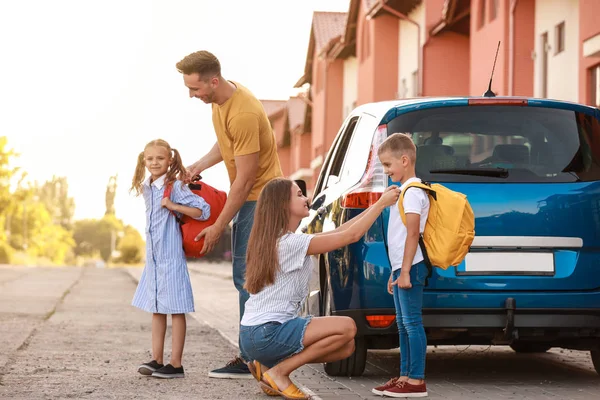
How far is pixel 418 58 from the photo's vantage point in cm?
3438

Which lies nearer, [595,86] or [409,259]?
[409,259]

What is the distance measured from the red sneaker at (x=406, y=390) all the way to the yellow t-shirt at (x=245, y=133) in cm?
181

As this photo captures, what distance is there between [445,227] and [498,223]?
1.80ft

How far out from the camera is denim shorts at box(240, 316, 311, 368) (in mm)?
6770

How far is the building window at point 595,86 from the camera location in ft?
64.7

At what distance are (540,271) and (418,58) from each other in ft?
90.1

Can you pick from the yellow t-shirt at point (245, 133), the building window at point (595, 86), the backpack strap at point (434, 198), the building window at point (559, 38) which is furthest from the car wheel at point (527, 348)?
the building window at point (559, 38)

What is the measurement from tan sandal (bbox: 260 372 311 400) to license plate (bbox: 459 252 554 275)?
125 centimetres

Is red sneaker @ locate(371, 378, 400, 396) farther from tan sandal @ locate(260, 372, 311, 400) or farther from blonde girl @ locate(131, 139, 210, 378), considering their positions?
blonde girl @ locate(131, 139, 210, 378)

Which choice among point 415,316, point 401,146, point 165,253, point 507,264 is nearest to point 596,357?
point 507,264

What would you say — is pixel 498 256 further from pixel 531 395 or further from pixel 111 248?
pixel 111 248

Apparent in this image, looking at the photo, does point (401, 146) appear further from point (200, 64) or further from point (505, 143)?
point (200, 64)

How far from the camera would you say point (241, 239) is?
8.26 metres

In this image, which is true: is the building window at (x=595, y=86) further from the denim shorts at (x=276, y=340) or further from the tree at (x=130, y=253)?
the tree at (x=130, y=253)
